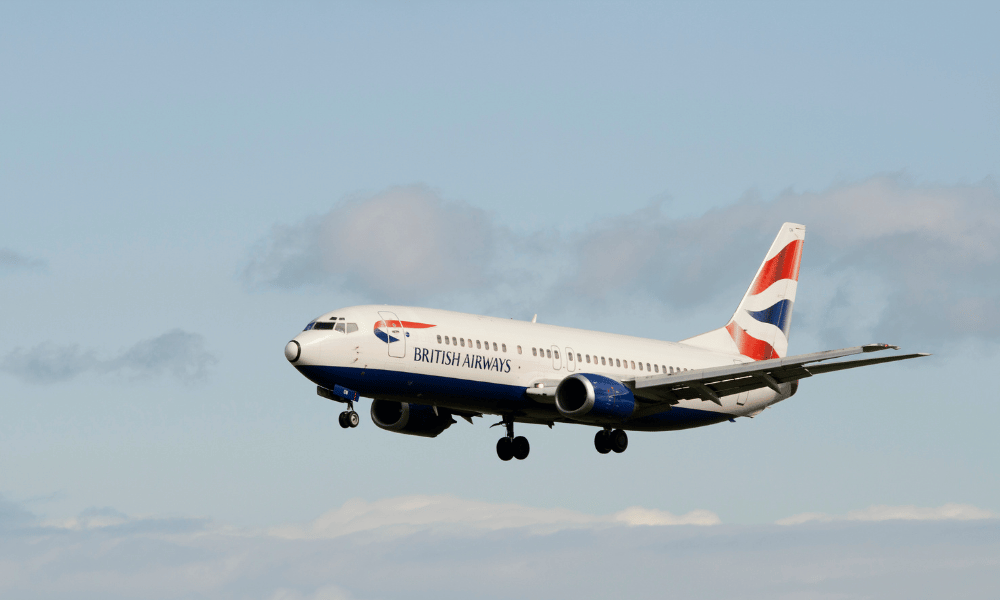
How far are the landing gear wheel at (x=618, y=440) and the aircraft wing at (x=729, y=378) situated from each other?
2.51m

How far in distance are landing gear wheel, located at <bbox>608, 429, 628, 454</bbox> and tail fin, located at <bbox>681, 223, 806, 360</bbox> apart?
7.88 metres

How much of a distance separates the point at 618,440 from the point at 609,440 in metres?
0.41

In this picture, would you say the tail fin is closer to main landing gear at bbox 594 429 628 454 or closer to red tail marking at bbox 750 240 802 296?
red tail marking at bbox 750 240 802 296

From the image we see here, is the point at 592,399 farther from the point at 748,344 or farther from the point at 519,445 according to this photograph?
the point at 748,344

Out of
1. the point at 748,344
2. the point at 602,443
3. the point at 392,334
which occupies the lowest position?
the point at 602,443

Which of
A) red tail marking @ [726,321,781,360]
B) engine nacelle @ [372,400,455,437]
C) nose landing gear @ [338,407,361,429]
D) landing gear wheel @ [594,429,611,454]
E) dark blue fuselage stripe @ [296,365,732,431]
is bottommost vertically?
nose landing gear @ [338,407,361,429]

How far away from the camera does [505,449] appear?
5166 cm

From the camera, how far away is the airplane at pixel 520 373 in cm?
4319

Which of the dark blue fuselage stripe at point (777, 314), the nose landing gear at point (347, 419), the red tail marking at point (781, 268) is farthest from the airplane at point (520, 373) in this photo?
the red tail marking at point (781, 268)

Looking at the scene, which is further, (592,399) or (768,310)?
(768,310)

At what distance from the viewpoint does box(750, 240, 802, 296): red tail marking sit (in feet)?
204

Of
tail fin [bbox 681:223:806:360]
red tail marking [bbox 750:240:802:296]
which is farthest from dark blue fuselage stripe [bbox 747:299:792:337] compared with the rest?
red tail marking [bbox 750:240:802:296]

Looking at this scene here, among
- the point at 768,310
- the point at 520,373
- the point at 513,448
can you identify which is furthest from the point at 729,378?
the point at 768,310

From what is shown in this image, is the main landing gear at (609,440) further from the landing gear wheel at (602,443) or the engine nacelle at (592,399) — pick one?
the engine nacelle at (592,399)
